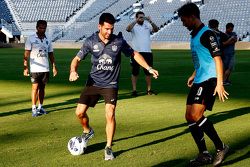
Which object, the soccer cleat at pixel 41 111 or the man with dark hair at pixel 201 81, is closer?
the man with dark hair at pixel 201 81

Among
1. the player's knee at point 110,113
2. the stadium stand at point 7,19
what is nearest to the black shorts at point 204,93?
the player's knee at point 110,113

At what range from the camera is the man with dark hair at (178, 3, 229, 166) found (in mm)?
6336

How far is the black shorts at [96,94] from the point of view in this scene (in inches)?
278

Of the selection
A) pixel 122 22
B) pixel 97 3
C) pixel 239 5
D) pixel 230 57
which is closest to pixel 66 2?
pixel 97 3

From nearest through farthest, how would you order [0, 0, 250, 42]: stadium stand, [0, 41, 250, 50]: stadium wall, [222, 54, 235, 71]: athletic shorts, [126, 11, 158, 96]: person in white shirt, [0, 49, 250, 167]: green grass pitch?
[0, 49, 250, 167]: green grass pitch → [126, 11, 158, 96]: person in white shirt → [222, 54, 235, 71]: athletic shorts → [0, 41, 250, 50]: stadium wall → [0, 0, 250, 42]: stadium stand

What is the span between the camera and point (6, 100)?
13.3 meters

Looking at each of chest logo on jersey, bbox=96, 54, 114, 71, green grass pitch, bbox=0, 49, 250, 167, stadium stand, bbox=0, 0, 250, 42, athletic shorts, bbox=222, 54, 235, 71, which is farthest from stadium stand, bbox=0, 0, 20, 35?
chest logo on jersey, bbox=96, 54, 114, 71

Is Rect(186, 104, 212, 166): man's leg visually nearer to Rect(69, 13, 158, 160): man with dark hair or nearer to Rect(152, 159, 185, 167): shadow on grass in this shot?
Rect(152, 159, 185, 167): shadow on grass

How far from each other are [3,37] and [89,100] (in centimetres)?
6335

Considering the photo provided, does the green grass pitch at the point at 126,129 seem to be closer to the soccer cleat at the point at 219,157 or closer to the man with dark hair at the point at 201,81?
the soccer cleat at the point at 219,157

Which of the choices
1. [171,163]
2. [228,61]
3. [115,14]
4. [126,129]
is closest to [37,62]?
[126,129]

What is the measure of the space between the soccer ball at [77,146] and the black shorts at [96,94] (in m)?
0.50

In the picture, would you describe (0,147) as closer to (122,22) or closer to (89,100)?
(89,100)

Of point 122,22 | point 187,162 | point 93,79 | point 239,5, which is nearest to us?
point 187,162
